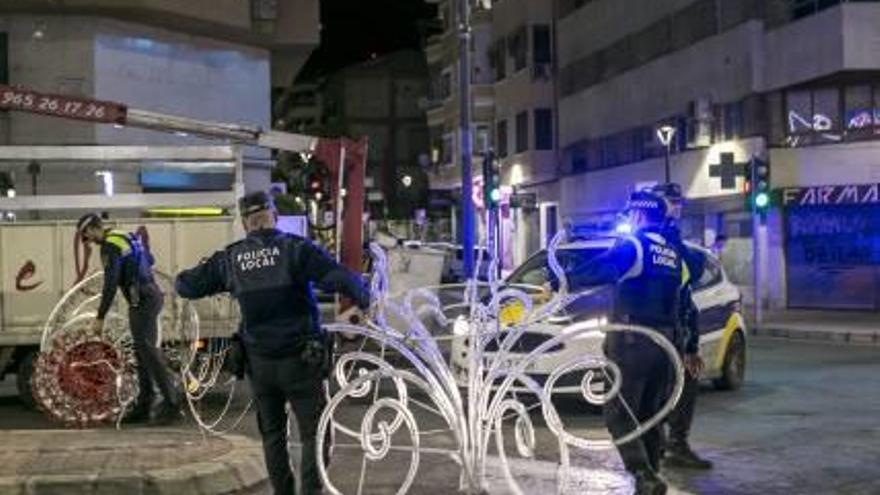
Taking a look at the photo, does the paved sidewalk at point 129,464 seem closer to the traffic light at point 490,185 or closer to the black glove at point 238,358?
the black glove at point 238,358

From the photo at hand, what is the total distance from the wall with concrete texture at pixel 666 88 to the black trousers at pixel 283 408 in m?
25.2

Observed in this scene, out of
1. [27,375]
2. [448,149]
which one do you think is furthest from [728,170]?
[448,149]

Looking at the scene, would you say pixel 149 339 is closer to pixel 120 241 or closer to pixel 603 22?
pixel 120 241

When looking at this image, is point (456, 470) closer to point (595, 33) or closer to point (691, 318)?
point (691, 318)

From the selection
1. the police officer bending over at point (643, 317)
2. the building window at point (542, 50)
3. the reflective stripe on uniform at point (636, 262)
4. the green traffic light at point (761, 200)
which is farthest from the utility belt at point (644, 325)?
the building window at point (542, 50)

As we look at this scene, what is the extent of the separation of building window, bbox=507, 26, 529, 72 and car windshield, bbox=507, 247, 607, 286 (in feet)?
112

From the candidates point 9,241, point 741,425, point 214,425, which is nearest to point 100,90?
point 9,241

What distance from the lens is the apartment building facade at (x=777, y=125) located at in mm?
28016

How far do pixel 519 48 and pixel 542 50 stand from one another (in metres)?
1.72

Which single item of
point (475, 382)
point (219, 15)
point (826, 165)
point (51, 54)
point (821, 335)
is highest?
point (219, 15)

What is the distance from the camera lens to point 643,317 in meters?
7.93

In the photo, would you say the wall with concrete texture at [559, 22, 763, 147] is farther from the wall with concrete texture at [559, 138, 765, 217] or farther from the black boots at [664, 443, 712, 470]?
the black boots at [664, 443, 712, 470]

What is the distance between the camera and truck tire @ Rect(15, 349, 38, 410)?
41.5 ft

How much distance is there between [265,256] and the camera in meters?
6.93
